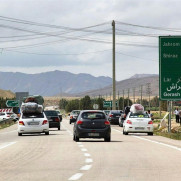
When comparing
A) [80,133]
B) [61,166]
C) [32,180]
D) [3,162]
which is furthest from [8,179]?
[80,133]

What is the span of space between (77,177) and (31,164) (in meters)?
4.04

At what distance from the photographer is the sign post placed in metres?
42.2

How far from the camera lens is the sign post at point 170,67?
42188 mm

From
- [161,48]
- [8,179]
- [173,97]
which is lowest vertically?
[8,179]

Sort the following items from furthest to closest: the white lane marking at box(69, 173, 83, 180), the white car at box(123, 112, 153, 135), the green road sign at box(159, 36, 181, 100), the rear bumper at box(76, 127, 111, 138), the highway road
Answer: the green road sign at box(159, 36, 181, 100) → the white car at box(123, 112, 153, 135) → the rear bumper at box(76, 127, 111, 138) → the highway road → the white lane marking at box(69, 173, 83, 180)

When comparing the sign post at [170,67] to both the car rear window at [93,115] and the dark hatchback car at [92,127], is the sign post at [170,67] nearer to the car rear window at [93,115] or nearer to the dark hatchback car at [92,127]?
the car rear window at [93,115]

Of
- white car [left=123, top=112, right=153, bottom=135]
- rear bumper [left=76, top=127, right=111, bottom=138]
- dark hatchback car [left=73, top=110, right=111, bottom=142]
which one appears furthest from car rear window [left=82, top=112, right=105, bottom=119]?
white car [left=123, top=112, right=153, bottom=135]

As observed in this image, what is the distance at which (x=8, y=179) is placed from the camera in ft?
44.5

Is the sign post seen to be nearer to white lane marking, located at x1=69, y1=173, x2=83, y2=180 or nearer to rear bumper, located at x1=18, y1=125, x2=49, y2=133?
rear bumper, located at x1=18, y1=125, x2=49, y2=133

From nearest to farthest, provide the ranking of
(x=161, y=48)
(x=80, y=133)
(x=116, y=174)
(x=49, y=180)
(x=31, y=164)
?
(x=49, y=180) → (x=116, y=174) → (x=31, y=164) → (x=80, y=133) → (x=161, y=48)

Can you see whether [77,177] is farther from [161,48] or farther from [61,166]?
[161,48]

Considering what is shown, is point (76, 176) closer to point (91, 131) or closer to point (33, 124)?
point (91, 131)

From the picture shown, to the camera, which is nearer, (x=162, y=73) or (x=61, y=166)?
(x=61, y=166)

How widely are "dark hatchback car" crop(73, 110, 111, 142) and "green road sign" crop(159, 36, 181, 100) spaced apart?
11.2m
